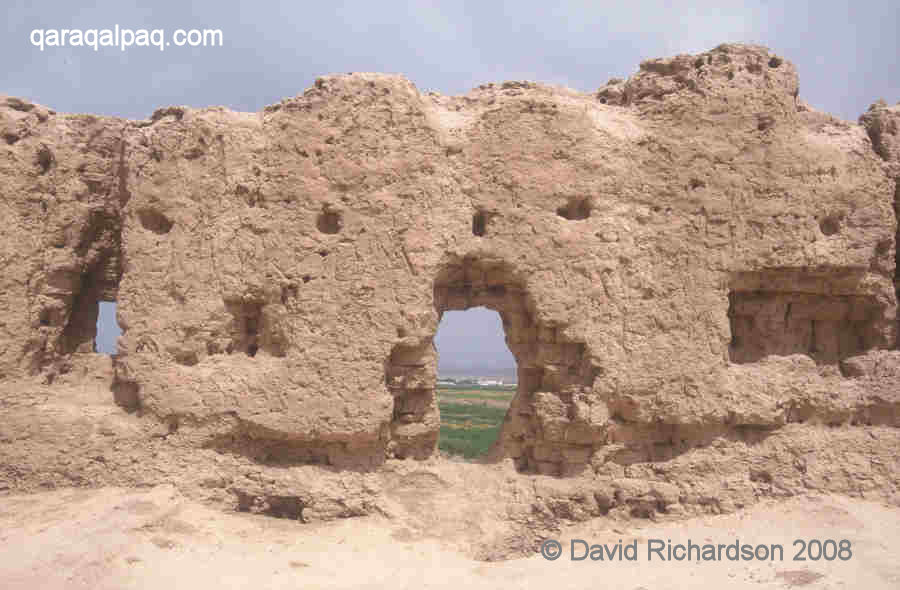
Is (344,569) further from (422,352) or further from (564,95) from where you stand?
(564,95)

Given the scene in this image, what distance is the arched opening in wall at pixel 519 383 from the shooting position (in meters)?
6.02

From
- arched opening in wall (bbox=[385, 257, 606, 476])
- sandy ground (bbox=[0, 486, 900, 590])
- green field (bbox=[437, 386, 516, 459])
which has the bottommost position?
green field (bbox=[437, 386, 516, 459])

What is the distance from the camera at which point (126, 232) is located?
6.09 metres

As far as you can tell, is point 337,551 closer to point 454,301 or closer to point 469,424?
point 454,301

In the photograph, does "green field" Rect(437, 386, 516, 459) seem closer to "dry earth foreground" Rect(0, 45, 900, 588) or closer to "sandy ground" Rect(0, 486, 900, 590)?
"dry earth foreground" Rect(0, 45, 900, 588)

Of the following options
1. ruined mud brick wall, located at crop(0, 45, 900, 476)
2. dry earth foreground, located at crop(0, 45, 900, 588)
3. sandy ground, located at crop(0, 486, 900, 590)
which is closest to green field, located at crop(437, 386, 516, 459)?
dry earth foreground, located at crop(0, 45, 900, 588)

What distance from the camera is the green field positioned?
10.8 meters

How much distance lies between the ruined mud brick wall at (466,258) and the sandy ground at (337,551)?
672mm

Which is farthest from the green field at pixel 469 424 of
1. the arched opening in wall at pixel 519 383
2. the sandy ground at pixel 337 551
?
the sandy ground at pixel 337 551

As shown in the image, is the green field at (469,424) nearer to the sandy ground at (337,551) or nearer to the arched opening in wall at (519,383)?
the arched opening in wall at (519,383)

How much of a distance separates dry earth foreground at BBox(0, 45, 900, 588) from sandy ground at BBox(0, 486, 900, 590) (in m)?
0.11

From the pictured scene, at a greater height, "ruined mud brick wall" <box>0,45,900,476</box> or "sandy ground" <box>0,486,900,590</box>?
"ruined mud brick wall" <box>0,45,900,476</box>

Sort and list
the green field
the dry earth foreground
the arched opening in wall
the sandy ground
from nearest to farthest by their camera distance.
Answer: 1. the sandy ground
2. the dry earth foreground
3. the arched opening in wall
4. the green field

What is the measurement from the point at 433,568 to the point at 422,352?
6.00 feet
